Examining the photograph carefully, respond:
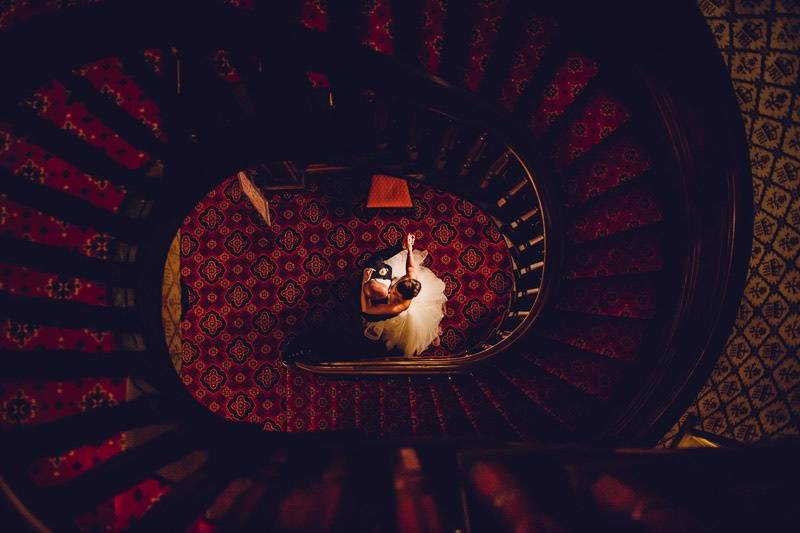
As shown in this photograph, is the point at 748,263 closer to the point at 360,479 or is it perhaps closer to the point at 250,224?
the point at 360,479

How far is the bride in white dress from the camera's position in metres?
4.11

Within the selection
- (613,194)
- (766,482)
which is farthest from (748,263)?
(766,482)

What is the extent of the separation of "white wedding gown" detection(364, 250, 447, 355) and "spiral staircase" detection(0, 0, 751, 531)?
1.23 meters

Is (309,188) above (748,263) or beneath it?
above

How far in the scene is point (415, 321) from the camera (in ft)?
14.2

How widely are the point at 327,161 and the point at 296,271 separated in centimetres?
224

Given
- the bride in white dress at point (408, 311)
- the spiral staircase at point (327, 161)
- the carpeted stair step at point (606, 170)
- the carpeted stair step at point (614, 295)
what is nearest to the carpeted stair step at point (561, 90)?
the spiral staircase at point (327, 161)

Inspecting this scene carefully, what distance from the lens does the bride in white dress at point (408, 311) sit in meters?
4.11

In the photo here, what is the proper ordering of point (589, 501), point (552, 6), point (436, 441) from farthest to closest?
point (552, 6) → point (436, 441) → point (589, 501)

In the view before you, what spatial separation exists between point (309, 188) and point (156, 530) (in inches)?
152

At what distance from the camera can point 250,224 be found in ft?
15.1

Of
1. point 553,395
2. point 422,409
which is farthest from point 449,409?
point 553,395

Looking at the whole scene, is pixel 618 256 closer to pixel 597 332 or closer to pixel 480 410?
pixel 597 332

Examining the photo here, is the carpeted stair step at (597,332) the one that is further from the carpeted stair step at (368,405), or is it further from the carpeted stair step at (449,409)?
the carpeted stair step at (368,405)
